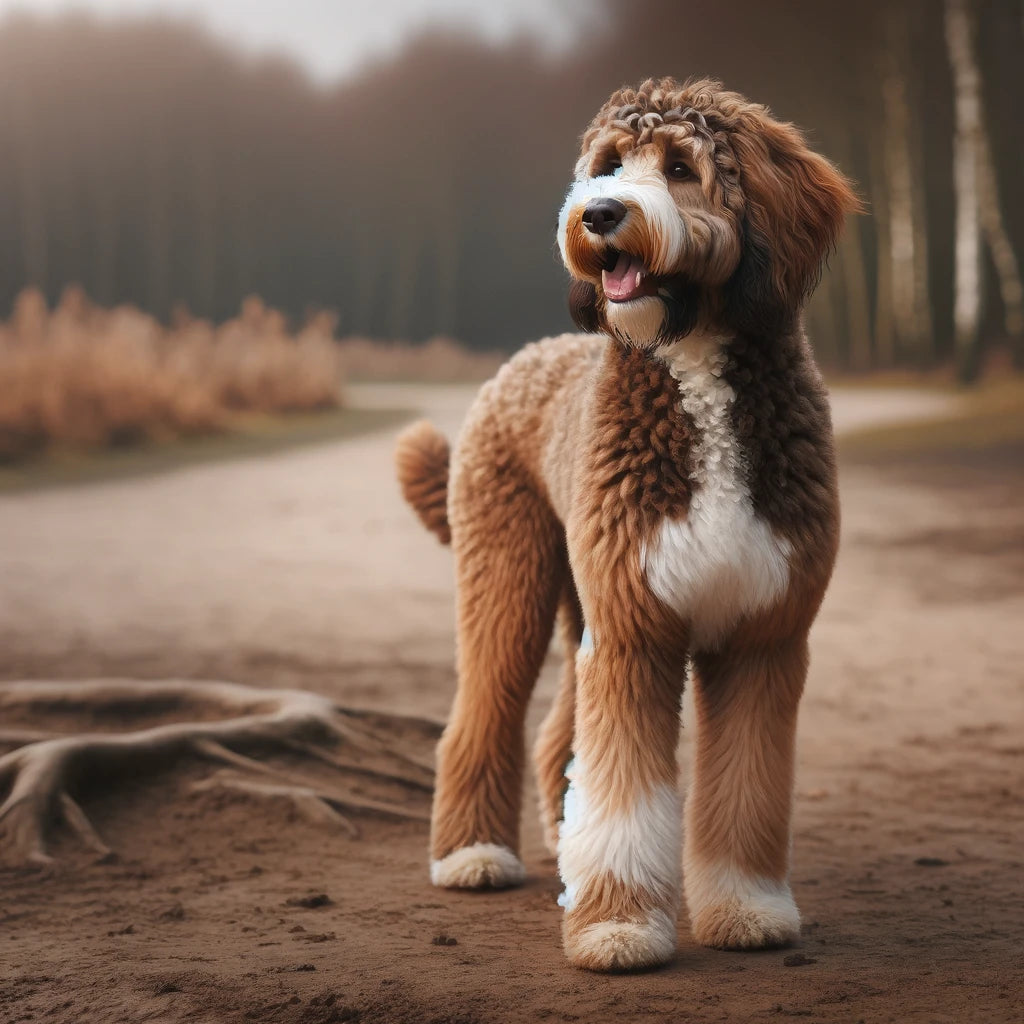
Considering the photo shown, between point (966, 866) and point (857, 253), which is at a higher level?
point (857, 253)

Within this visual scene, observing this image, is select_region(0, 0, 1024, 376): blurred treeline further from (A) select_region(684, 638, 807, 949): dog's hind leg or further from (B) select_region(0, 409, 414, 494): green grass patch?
(A) select_region(684, 638, 807, 949): dog's hind leg

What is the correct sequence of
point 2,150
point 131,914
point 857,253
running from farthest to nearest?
point 2,150, point 857,253, point 131,914

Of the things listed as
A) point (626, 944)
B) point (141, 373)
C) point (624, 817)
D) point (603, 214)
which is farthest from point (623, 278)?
point (141, 373)

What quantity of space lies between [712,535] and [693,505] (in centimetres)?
9

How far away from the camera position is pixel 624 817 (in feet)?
11.8

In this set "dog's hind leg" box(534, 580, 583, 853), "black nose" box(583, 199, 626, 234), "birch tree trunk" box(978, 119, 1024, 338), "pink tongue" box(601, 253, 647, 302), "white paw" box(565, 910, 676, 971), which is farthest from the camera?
"birch tree trunk" box(978, 119, 1024, 338)

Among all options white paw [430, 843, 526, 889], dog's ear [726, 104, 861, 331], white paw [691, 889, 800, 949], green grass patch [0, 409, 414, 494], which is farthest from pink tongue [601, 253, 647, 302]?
green grass patch [0, 409, 414, 494]

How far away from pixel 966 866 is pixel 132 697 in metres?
3.58

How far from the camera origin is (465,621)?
4.48 meters

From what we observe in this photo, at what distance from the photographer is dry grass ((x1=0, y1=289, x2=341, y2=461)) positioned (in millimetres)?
14891

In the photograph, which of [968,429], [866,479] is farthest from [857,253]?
[866,479]

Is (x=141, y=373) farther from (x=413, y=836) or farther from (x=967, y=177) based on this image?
(x=413, y=836)

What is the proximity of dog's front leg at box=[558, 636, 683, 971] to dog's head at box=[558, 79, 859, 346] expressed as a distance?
884 millimetres

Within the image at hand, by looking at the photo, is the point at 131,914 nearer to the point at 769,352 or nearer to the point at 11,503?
the point at 769,352
